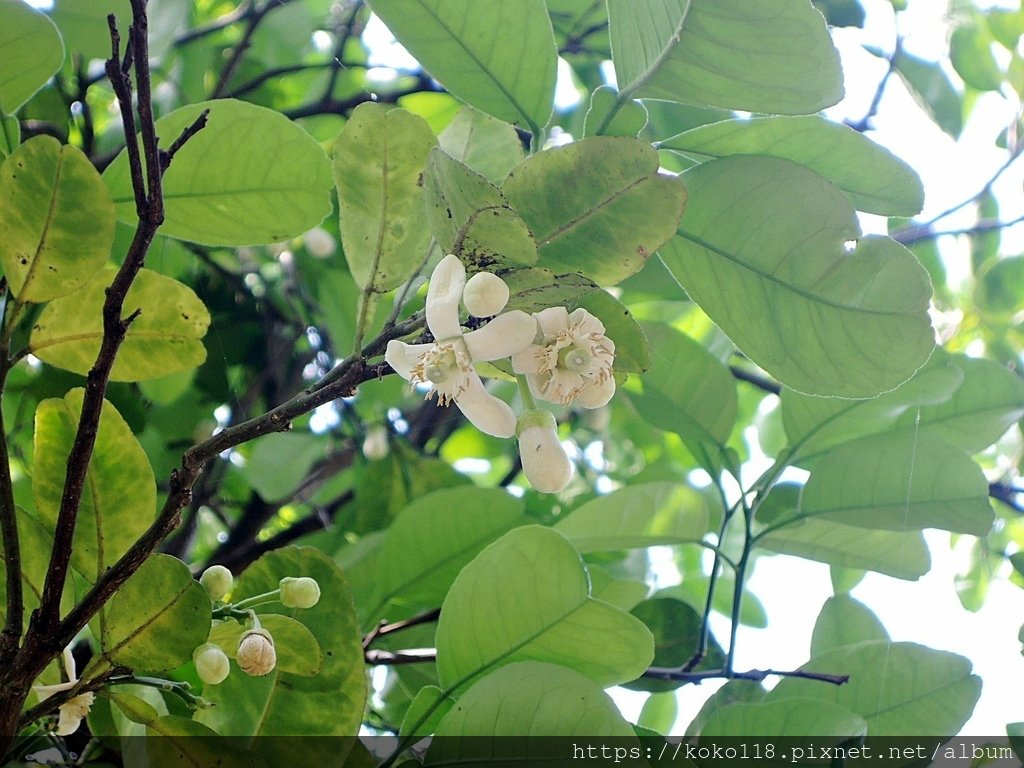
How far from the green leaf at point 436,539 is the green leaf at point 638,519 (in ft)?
0.25

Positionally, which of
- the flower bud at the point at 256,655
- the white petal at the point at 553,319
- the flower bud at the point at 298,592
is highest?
the white petal at the point at 553,319

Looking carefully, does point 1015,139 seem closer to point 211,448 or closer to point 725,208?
point 725,208

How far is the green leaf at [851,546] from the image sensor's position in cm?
94

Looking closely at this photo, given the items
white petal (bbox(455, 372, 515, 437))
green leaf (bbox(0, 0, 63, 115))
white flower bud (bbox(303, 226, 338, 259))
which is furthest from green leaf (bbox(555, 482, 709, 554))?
white flower bud (bbox(303, 226, 338, 259))

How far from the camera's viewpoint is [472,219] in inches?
18.5

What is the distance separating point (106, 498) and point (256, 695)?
0.18 m

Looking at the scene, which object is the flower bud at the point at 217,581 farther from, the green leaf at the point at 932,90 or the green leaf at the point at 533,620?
the green leaf at the point at 932,90

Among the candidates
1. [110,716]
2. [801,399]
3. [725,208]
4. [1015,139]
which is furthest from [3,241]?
[1015,139]

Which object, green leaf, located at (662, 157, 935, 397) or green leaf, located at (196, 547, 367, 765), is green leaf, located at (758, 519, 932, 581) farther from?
green leaf, located at (196, 547, 367, 765)

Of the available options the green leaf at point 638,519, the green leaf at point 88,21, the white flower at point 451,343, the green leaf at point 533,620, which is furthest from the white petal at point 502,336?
the green leaf at point 88,21

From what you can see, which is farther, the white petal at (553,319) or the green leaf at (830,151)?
the green leaf at (830,151)

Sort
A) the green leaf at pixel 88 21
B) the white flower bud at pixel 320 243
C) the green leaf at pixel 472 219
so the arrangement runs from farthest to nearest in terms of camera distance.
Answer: the white flower bud at pixel 320 243
the green leaf at pixel 88 21
the green leaf at pixel 472 219

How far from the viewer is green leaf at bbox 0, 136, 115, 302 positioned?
0.57 m

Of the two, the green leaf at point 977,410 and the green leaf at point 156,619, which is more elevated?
the green leaf at point 156,619
